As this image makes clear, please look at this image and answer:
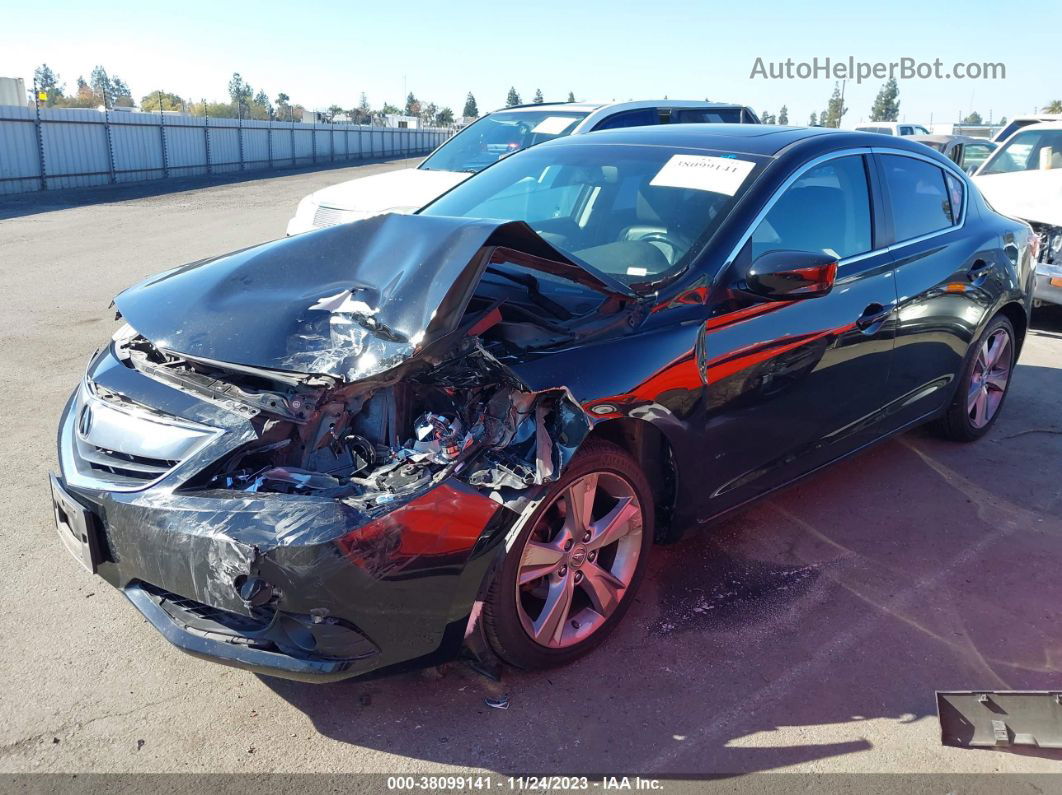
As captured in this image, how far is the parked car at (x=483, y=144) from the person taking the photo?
828cm

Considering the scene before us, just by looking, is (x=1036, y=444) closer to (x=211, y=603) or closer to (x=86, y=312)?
(x=211, y=603)

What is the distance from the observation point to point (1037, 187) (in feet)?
29.8

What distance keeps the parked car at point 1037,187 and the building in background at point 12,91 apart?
3143cm

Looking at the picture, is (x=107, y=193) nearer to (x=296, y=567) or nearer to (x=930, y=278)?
(x=930, y=278)

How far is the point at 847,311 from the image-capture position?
391 centimetres

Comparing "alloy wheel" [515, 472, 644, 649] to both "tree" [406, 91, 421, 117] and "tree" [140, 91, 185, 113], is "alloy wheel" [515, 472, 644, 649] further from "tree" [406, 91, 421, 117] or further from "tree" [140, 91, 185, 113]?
"tree" [406, 91, 421, 117]

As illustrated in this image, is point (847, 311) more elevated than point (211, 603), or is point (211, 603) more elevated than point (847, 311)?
point (847, 311)

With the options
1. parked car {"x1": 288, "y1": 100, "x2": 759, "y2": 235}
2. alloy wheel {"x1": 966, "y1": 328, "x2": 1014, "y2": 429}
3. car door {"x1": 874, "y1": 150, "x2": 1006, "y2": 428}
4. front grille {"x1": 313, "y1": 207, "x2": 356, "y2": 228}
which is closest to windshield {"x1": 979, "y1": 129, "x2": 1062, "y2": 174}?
parked car {"x1": 288, "y1": 100, "x2": 759, "y2": 235}

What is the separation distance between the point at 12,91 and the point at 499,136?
28690 millimetres

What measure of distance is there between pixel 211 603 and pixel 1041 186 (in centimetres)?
935

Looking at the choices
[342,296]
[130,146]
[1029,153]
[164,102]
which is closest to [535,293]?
[342,296]

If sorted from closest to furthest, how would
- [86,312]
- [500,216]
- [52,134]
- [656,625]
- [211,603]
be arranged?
[211,603] < [656,625] < [500,216] < [86,312] < [52,134]

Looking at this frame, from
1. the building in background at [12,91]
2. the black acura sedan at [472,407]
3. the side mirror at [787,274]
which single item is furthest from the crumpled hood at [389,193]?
the building in background at [12,91]

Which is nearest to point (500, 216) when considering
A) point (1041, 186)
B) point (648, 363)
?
point (648, 363)
